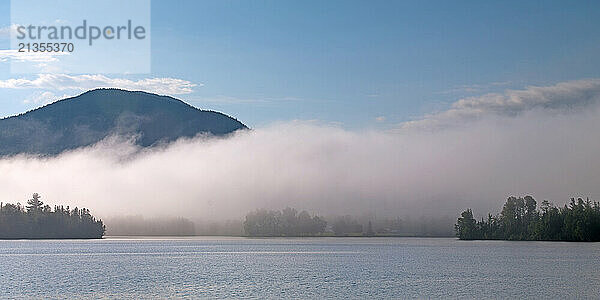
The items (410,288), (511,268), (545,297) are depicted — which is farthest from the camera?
(511,268)

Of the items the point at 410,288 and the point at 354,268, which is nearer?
the point at 410,288

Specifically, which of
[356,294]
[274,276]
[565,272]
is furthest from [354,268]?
[356,294]

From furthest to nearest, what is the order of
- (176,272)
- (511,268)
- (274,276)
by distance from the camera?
1. (511,268)
2. (176,272)
3. (274,276)

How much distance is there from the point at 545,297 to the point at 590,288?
12.3 meters

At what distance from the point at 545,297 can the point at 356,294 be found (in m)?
21.8

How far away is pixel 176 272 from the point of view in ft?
394

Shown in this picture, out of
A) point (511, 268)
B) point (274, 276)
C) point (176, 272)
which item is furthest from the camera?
point (511, 268)

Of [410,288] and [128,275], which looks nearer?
[410,288]

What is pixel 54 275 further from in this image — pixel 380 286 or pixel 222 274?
pixel 380 286

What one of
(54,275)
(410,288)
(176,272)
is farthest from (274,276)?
(54,275)

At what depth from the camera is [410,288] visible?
304 ft

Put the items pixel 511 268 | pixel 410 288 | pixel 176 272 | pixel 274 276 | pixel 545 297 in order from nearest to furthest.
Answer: pixel 545 297, pixel 410 288, pixel 274 276, pixel 176 272, pixel 511 268

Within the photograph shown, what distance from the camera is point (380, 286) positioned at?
95.3 metres

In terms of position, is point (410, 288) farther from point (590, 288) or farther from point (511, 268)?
point (511, 268)
